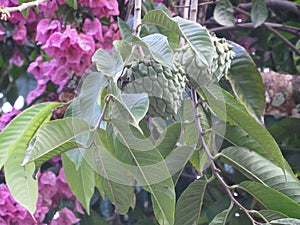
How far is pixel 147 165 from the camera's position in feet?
3.66

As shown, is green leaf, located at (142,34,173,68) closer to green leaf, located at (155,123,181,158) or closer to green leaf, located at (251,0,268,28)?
green leaf, located at (155,123,181,158)

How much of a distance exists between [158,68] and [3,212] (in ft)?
2.81

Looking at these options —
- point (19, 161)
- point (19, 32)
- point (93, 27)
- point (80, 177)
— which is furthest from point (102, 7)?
point (19, 161)

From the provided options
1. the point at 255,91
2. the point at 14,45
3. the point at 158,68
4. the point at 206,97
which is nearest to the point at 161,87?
the point at 158,68

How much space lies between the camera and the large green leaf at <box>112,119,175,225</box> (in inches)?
42.8

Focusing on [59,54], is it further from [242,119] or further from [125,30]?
[242,119]

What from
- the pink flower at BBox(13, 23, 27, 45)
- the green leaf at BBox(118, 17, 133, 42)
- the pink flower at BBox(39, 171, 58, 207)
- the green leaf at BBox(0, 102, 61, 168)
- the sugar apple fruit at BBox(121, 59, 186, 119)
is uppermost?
the sugar apple fruit at BBox(121, 59, 186, 119)

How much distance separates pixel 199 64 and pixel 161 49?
0.60 ft

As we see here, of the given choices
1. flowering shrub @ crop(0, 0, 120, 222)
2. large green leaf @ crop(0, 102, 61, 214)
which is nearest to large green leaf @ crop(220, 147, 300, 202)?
large green leaf @ crop(0, 102, 61, 214)

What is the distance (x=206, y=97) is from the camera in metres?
1.25

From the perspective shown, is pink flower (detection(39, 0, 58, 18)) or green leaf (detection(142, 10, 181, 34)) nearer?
green leaf (detection(142, 10, 181, 34))

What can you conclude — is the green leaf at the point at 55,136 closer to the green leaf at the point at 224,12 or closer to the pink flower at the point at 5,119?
the pink flower at the point at 5,119

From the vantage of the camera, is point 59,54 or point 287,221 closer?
point 287,221

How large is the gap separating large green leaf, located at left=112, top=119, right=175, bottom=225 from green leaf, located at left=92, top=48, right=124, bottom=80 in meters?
0.08
